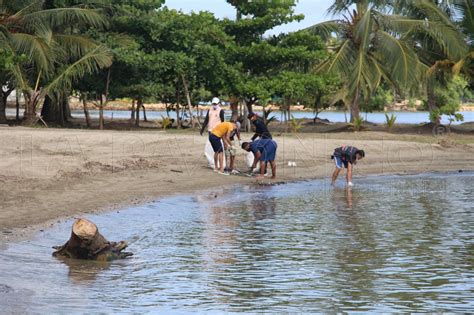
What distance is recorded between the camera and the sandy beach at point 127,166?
14094 mm

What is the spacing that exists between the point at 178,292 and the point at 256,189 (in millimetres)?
9524

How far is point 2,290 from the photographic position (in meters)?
8.05

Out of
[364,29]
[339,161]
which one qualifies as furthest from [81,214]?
[364,29]

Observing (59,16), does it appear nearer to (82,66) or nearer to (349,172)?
(82,66)

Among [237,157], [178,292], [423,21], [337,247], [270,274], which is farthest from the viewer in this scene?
[423,21]

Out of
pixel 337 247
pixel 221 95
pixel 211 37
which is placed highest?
pixel 211 37

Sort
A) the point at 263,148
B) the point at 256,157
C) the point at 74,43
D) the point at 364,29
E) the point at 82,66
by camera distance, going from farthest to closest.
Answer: the point at 364,29
the point at 74,43
the point at 82,66
the point at 256,157
the point at 263,148

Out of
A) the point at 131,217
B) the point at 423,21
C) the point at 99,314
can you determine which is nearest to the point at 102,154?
the point at 131,217

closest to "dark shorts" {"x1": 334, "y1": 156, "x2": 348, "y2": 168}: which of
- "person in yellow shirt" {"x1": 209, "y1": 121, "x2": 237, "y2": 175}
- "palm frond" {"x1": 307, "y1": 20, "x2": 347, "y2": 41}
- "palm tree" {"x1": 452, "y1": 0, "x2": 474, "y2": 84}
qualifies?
"person in yellow shirt" {"x1": 209, "y1": 121, "x2": 237, "y2": 175}

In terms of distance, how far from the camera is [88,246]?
32.3 ft

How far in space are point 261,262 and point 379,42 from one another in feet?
83.7

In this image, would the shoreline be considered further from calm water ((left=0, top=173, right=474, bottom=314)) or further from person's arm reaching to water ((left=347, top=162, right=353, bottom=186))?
person's arm reaching to water ((left=347, top=162, right=353, bottom=186))

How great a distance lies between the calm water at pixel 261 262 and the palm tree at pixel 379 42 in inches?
689

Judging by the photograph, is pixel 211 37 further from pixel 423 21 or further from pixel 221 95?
pixel 423 21
